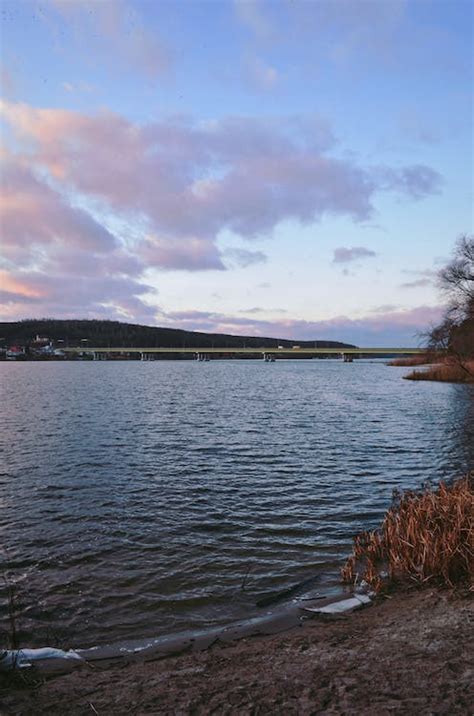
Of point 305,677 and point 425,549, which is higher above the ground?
point 425,549

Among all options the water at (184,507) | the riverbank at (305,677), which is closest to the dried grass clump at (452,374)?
the water at (184,507)

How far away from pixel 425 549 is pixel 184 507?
9529mm

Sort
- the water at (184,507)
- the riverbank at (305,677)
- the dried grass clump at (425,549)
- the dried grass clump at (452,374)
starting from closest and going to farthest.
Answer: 1. the riverbank at (305,677)
2. the dried grass clump at (425,549)
3. the water at (184,507)
4. the dried grass clump at (452,374)

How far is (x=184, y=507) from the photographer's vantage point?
17328 millimetres

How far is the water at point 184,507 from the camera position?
34.4ft

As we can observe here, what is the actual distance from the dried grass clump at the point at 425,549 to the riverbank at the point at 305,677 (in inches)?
54.6

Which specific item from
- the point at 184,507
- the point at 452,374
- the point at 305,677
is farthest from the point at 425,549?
the point at 452,374

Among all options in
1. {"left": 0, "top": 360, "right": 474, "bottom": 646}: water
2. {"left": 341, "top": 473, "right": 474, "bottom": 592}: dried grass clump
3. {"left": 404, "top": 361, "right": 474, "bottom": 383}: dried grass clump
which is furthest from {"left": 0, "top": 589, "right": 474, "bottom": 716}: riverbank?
{"left": 404, "top": 361, "right": 474, "bottom": 383}: dried grass clump

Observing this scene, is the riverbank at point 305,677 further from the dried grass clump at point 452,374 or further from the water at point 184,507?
the dried grass clump at point 452,374

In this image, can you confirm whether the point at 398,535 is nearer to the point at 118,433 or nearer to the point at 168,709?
the point at 168,709

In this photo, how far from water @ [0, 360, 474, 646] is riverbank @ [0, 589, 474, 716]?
7.88ft

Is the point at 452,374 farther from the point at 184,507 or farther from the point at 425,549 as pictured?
the point at 425,549

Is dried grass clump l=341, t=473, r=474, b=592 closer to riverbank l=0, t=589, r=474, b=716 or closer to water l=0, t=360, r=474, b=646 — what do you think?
water l=0, t=360, r=474, b=646

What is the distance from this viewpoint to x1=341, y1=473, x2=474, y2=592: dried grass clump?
958cm
